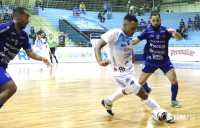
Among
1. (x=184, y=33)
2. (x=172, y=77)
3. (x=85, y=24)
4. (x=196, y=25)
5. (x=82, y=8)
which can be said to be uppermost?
(x=82, y=8)

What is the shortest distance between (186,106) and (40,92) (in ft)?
11.0

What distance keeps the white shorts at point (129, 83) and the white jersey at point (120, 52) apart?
62 mm

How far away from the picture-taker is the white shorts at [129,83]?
4.57m

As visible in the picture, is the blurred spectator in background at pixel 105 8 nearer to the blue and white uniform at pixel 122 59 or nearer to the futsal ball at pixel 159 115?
the blue and white uniform at pixel 122 59

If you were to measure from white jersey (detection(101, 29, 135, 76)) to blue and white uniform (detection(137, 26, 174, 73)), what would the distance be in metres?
1.32

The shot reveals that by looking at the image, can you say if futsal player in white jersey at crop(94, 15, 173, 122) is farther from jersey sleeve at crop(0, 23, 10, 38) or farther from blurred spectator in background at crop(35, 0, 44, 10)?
blurred spectator in background at crop(35, 0, 44, 10)

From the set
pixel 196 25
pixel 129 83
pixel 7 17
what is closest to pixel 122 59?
pixel 129 83

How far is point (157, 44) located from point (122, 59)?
1.51 meters

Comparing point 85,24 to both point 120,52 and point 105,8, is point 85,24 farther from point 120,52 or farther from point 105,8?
point 120,52

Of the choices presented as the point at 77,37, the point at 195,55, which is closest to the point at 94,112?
the point at 195,55

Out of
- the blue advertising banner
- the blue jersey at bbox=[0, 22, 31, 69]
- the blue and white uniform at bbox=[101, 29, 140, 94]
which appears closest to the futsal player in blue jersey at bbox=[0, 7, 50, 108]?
the blue jersey at bbox=[0, 22, 31, 69]

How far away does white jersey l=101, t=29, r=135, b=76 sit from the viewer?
4.64 m

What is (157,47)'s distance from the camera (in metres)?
6.01

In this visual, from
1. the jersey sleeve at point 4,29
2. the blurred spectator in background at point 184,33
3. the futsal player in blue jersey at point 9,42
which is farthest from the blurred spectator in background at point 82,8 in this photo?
the jersey sleeve at point 4,29
